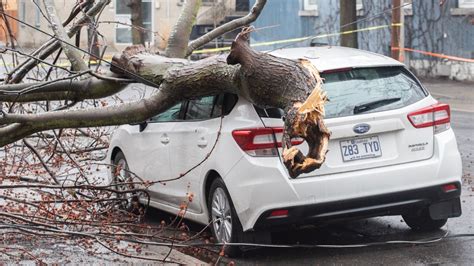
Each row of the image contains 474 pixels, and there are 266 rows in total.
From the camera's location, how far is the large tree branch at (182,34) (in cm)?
742

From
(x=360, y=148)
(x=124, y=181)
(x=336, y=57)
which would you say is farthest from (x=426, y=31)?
(x=360, y=148)

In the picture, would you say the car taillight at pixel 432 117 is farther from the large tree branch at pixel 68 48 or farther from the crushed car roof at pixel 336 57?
the large tree branch at pixel 68 48

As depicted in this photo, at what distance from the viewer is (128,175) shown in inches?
348

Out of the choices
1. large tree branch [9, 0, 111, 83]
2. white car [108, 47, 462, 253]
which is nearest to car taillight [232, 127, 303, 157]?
white car [108, 47, 462, 253]

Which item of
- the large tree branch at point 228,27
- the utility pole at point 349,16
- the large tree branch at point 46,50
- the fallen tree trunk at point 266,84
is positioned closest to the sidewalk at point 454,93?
the utility pole at point 349,16

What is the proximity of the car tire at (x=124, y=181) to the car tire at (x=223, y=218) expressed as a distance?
0.91m

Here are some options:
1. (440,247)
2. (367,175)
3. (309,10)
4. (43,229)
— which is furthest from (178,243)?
(309,10)

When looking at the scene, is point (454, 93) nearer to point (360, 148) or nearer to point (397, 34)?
point (397, 34)

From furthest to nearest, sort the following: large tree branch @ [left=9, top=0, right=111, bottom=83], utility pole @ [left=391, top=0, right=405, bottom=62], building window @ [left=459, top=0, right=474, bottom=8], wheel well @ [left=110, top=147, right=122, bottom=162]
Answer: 1. building window @ [left=459, top=0, right=474, bottom=8]
2. utility pole @ [left=391, top=0, right=405, bottom=62]
3. wheel well @ [left=110, top=147, right=122, bottom=162]
4. large tree branch @ [left=9, top=0, right=111, bottom=83]

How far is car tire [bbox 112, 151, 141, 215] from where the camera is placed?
8101mm

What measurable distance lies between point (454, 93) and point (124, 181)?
13611mm

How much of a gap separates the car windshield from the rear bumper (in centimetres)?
66

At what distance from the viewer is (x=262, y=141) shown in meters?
6.79

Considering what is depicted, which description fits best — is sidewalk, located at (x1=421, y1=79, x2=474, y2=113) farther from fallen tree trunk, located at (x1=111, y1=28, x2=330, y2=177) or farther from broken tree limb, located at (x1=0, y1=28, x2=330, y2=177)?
fallen tree trunk, located at (x1=111, y1=28, x2=330, y2=177)
